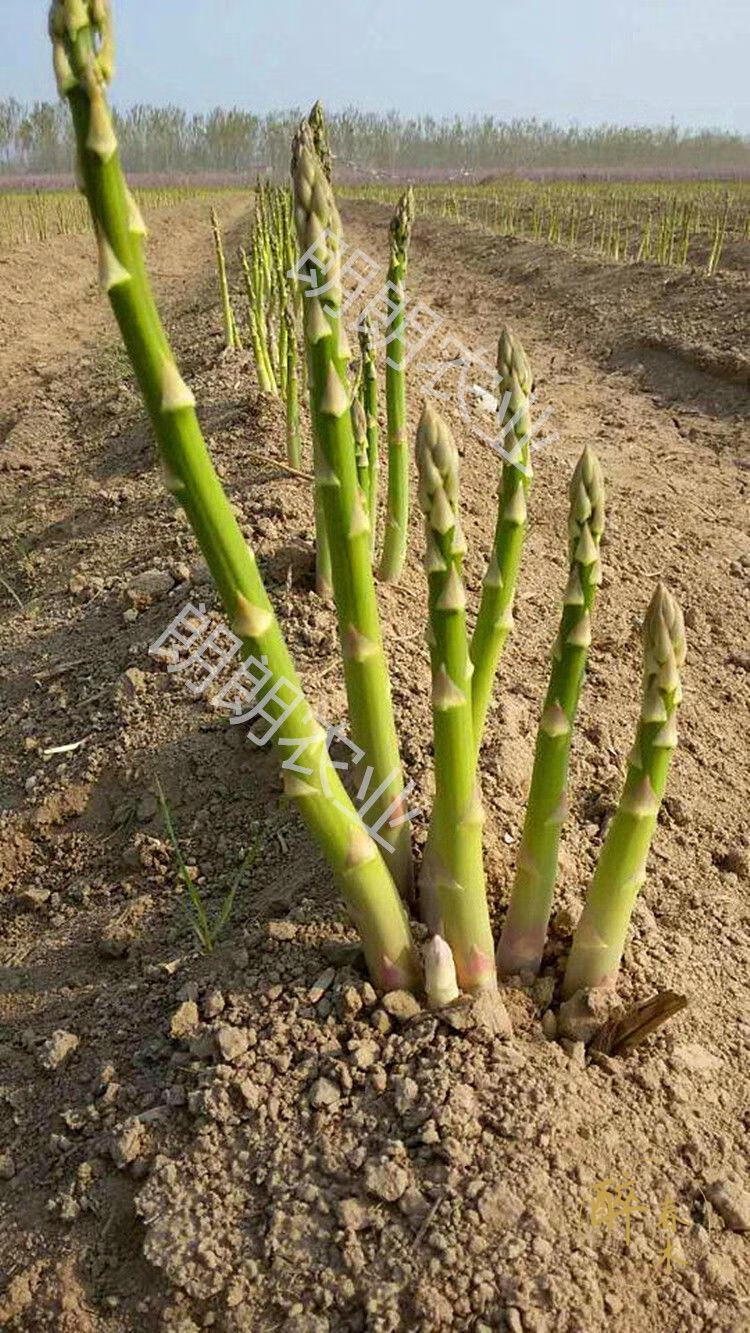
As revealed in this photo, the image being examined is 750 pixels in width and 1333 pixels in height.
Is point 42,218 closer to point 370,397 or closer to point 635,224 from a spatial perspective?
point 635,224

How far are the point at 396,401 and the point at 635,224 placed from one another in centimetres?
1688

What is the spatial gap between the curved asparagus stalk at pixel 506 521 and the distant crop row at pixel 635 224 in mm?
8965

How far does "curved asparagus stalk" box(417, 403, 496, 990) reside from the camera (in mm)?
1309

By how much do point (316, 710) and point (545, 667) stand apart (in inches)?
31.2

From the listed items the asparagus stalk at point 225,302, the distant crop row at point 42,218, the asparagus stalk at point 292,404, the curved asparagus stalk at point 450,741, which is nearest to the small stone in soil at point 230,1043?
the curved asparagus stalk at point 450,741

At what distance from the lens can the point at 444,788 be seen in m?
1.49

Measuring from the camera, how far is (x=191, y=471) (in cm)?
114

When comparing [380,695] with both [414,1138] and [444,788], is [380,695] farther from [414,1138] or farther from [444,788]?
[414,1138]

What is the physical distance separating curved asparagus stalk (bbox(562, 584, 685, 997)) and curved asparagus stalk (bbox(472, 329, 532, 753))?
27 cm

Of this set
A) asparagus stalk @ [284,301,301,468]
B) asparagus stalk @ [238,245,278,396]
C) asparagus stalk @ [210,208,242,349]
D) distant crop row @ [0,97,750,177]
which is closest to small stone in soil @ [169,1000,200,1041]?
asparagus stalk @ [284,301,301,468]

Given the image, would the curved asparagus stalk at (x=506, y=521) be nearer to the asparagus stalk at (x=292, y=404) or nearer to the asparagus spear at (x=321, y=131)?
the asparagus spear at (x=321, y=131)

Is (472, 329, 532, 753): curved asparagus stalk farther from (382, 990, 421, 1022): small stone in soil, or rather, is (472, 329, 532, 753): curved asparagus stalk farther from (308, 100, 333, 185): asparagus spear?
(308, 100, 333, 185): asparagus spear

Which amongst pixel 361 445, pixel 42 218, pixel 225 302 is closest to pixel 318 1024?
pixel 361 445

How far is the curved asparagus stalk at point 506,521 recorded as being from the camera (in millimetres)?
1568
